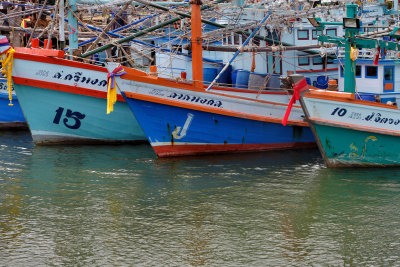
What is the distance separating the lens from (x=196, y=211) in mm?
13844

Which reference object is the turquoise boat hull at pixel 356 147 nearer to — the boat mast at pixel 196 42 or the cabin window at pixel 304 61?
the boat mast at pixel 196 42

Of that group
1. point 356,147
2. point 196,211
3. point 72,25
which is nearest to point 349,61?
point 356,147

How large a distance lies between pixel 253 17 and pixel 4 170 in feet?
31.7

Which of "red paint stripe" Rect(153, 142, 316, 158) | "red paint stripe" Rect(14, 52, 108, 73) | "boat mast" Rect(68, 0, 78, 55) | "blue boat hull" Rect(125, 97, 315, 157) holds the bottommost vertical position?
"red paint stripe" Rect(153, 142, 316, 158)

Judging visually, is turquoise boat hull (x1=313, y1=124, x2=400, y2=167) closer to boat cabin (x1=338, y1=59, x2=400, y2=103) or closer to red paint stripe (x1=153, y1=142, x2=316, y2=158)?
boat cabin (x1=338, y1=59, x2=400, y2=103)

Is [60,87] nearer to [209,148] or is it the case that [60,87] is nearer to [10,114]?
[209,148]

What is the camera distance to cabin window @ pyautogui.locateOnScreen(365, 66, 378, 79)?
19442mm

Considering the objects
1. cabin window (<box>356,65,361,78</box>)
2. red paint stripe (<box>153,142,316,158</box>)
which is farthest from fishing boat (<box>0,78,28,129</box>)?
cabin window (<box>356,65,361,78</box>)

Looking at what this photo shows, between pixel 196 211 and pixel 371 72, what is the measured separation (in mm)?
8281

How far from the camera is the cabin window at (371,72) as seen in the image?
19.4m

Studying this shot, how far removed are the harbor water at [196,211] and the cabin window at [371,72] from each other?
280 centimetres

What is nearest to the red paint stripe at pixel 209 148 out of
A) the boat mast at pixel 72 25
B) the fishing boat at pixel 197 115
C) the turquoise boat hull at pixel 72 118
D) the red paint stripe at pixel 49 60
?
the fishing boat at pixel 197 115

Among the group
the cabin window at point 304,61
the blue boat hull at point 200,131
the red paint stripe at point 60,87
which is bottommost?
the blue boat hull at point 200,131

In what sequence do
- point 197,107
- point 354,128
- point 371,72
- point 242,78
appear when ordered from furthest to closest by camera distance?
point 242,78
point 371,72
point 197,107
point 354,128
